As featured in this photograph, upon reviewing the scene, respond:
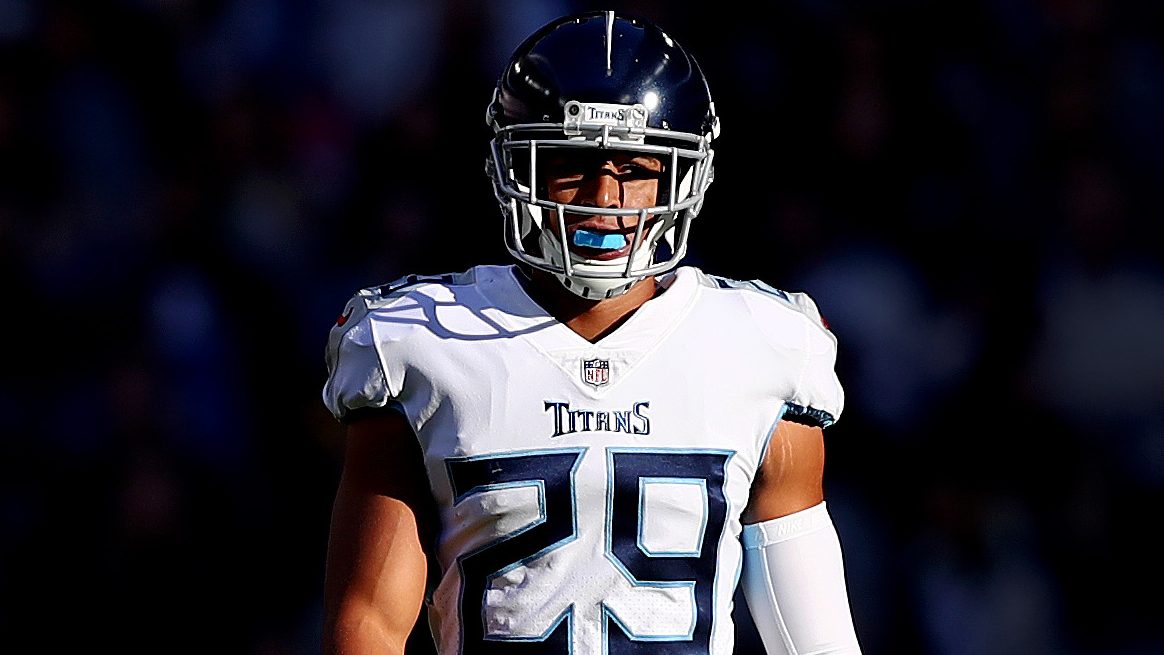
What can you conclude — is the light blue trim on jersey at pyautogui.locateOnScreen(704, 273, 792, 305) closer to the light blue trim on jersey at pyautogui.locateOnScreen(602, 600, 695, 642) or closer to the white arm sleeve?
the white arm sleeve

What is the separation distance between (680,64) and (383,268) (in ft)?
5.71

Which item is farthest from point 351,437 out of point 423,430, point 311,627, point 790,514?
point 311,627

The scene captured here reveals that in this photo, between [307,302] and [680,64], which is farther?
[307,302]

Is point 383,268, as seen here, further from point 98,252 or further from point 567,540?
point 567,540

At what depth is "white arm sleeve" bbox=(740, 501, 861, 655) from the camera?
77.5 inches

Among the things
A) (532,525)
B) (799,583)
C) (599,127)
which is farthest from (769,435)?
(599,127)

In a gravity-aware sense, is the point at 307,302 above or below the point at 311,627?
above

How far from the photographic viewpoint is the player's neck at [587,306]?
196 cm

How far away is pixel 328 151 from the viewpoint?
148 inches

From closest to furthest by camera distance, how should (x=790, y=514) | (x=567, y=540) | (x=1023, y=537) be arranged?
(x=567, y=540) < (x=790, y=514) < (x=1023, y=537)

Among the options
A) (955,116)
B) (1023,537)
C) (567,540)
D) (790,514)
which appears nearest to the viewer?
(567,540)

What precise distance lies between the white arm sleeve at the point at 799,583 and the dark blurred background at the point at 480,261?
58.0 inches

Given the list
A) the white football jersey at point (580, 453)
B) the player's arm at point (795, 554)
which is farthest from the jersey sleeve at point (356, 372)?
the player's arm at point (795, 554)

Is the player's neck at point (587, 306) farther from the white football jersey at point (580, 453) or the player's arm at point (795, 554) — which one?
the player's arm at point (795, 554)
